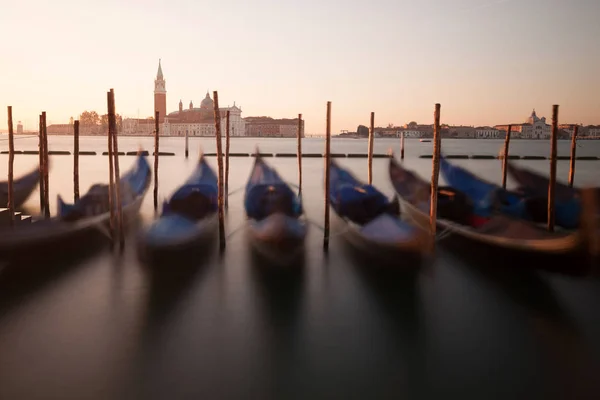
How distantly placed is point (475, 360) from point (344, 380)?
1176mm

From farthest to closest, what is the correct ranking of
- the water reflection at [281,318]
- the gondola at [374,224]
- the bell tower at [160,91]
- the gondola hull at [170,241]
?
the bell tower at [160,91], the gondola hull at [170,241], the gondola at [374,224], the water reflection at [281,318]

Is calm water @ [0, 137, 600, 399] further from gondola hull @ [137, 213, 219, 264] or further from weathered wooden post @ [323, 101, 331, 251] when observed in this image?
weathered wooden post @ [323, 101, 331, 251]

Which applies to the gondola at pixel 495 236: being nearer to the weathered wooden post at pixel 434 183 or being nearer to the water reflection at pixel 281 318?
the weathered wooden post at pixel 434 183

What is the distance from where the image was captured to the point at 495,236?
6.49 meters

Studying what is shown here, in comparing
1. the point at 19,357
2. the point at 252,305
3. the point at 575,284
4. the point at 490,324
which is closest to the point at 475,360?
the point at 490,324

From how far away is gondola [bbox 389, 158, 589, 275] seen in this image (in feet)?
18.7

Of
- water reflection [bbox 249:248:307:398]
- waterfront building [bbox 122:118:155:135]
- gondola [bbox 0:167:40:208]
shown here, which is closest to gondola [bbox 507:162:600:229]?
water reflection [bbox 249:248:307:398]

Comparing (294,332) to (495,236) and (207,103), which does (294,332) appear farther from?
(207,103)

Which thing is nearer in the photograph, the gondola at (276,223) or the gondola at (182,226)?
the gondola at (182,226)

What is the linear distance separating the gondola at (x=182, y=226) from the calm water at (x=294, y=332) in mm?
402

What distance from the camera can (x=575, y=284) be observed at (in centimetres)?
615

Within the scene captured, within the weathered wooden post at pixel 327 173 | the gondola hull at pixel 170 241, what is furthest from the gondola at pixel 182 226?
the weathered wooden post at pixel 327 173

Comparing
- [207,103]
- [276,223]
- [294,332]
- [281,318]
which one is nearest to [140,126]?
[207,103]

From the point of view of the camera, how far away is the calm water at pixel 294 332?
379 cm
